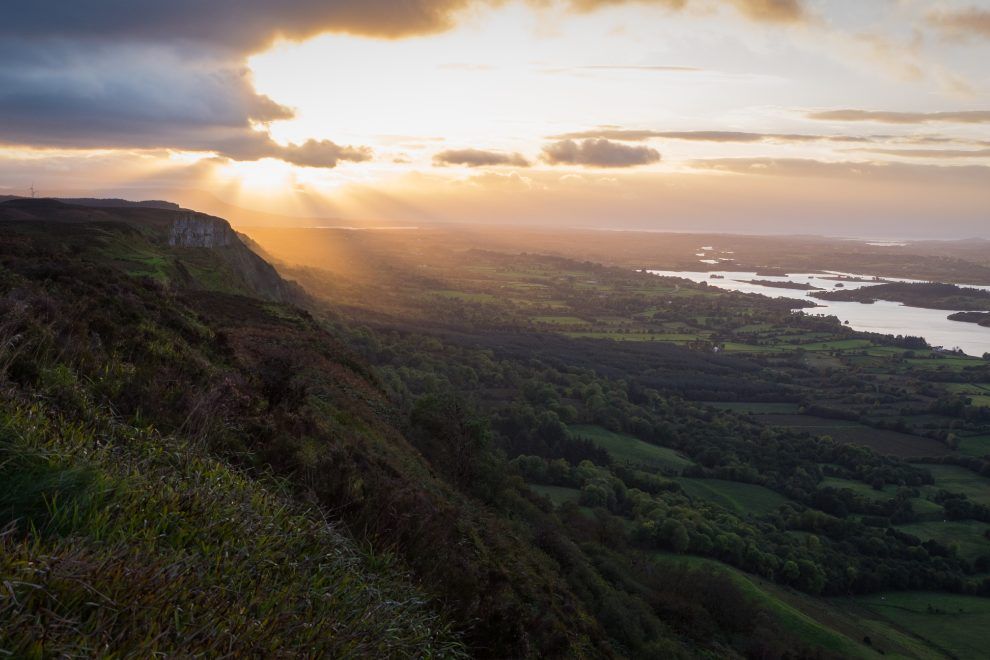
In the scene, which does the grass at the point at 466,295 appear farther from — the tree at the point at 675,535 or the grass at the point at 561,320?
the tree at the point at 675,535

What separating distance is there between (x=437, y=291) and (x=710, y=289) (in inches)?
3572

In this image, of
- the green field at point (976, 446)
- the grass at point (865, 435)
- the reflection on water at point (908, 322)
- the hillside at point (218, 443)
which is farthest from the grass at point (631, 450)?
the reflection on water at point (908, 322)

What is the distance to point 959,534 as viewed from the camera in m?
56.1

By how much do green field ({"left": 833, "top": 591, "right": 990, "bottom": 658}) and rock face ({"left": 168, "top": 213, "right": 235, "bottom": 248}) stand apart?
176 ft

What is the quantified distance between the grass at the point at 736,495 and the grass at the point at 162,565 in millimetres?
55432

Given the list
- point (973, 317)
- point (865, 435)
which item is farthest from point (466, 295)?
point (973, 317)

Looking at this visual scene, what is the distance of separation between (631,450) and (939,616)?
29034 mm

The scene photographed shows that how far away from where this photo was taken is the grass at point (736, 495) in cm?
5597

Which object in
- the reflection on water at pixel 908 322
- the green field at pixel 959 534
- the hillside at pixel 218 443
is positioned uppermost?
the hillside at pixel 218 443

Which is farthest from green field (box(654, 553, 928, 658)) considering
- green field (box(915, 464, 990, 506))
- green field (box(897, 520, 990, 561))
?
green field (box(915, 464, 990, 506))

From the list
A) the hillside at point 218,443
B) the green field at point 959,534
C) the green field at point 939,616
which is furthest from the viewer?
the green field at point 959,534

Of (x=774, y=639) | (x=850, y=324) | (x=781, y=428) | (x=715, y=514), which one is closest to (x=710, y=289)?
(x=850, y=324)

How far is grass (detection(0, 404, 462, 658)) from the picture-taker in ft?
9.96

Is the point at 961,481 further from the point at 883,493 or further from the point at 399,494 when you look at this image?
the point at 399,494
